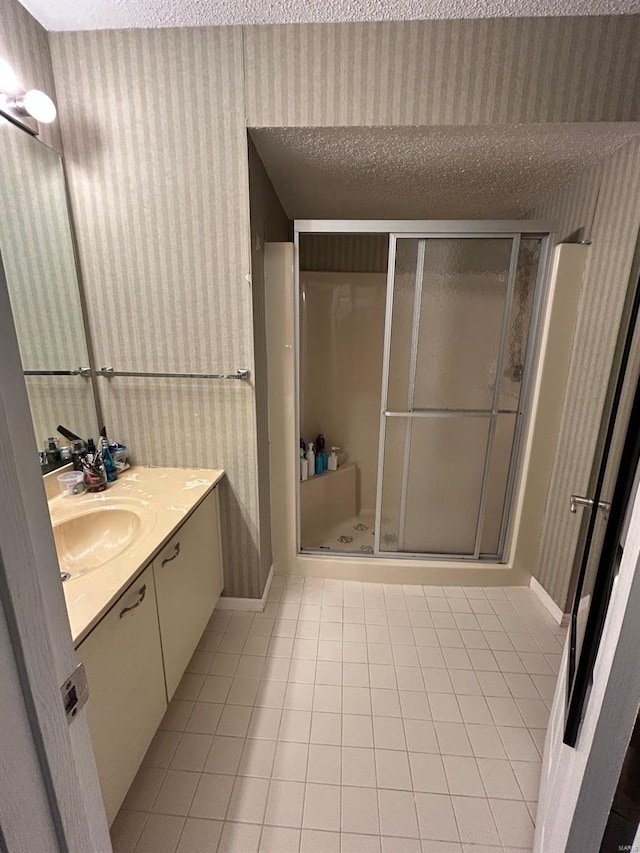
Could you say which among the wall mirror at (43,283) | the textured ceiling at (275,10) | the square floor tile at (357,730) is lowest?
the square floor tile at (357,730)

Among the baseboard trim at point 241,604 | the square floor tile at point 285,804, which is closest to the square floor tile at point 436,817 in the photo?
the square floor tile at point 285,804

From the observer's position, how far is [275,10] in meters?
1.27

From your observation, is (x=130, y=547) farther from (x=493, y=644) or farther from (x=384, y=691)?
(x=493, y=644)

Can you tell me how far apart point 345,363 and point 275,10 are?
6.48 feet

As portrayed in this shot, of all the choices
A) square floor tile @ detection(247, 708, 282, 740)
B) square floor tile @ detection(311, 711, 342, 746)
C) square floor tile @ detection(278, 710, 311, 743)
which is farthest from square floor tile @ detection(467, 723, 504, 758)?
square floor tile @ detection(247, 708, 282, 740)

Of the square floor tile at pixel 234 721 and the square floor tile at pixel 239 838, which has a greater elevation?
the square floor tile at pixel 234 721

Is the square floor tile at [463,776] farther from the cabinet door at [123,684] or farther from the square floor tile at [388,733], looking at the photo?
the cabinet door at [123,684]

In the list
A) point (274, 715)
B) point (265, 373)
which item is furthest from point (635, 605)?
point (265, 373)

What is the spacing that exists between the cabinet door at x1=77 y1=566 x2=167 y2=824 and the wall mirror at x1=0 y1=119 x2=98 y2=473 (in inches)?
26.2

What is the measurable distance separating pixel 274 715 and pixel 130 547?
90 cm

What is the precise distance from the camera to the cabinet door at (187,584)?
121 centimetres

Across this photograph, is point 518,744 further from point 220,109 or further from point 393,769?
point 220,109

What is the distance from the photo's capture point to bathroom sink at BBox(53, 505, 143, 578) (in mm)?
1209

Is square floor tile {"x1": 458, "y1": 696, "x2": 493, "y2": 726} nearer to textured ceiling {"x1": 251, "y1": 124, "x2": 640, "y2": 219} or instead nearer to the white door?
the white door
